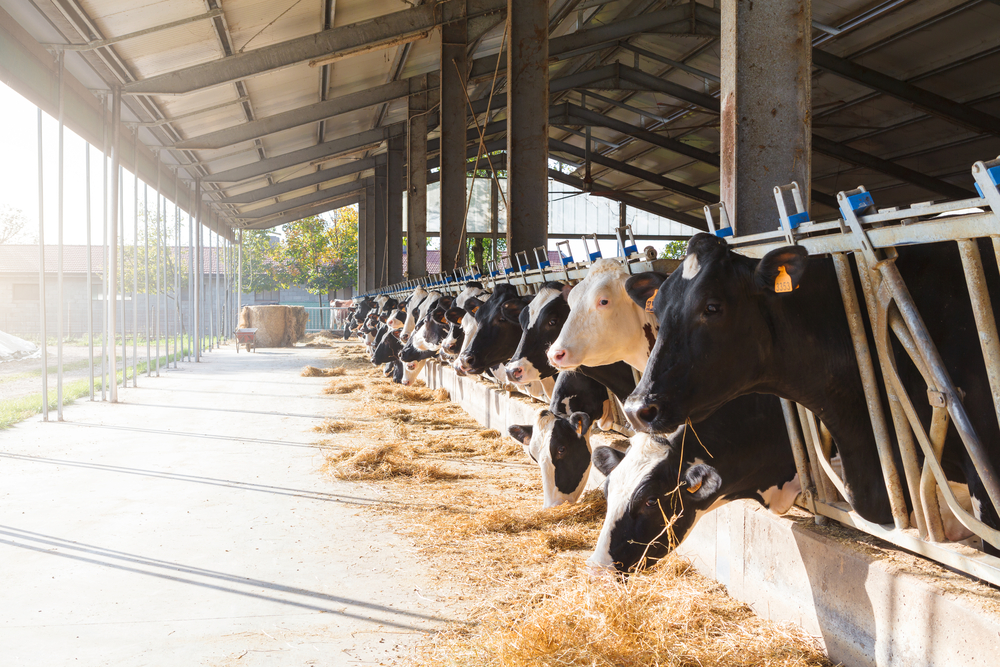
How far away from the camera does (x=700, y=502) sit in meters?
3.40

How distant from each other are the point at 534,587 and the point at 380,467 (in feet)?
9.89

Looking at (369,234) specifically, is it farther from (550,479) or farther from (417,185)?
(550,479)

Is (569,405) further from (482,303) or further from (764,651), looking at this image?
(764,651)

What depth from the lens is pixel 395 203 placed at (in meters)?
Result: 24.4

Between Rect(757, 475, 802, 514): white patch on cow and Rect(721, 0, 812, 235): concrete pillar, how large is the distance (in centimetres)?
160

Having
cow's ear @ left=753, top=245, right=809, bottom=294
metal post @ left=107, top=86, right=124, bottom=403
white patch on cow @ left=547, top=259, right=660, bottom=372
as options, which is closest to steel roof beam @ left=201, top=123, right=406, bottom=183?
metal post @ left=107, top=86, right=124, bottom=403

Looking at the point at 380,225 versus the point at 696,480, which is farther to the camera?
the point at 380,225

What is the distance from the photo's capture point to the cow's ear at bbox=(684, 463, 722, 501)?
3307 mm

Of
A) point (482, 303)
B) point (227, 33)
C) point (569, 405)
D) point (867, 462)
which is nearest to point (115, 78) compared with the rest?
point (227, 33)

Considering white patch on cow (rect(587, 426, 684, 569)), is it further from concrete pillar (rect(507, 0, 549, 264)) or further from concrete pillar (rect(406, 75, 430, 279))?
concrete pillar (rect(406, 75, 430, 279))

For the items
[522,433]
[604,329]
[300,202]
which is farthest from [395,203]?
[604,329]

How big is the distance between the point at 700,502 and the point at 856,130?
1883 centimetres

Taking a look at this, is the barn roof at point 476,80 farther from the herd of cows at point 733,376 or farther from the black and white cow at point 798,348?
the black and white cow at point 798,348

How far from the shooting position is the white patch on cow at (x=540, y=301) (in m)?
5.42
